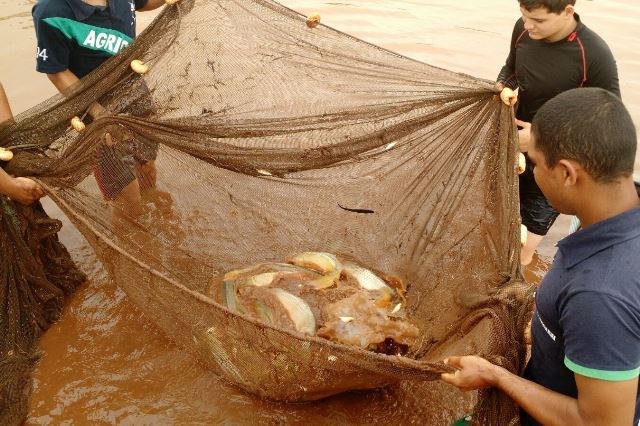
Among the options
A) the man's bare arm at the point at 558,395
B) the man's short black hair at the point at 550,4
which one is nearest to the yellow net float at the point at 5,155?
the man's bare arm at the point at 558,395

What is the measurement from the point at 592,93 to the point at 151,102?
2471mm

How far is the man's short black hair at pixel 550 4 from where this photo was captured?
276cm

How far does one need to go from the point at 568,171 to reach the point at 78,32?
2888 millimetres

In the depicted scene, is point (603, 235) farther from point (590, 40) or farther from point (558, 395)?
point (590, 40)

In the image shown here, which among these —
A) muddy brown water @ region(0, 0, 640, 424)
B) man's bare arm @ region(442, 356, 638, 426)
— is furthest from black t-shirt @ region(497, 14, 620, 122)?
man's bare arm @ region(442, 356, 638, 426)

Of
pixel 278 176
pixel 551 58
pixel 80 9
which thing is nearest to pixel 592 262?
pixel 278 176

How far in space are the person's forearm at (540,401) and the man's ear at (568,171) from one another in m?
0.62

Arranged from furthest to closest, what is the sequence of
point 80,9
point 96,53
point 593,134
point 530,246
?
point 530,246, point 96,53, point 80,9, point 593,134

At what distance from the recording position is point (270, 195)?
3205 mm

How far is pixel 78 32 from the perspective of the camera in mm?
3170

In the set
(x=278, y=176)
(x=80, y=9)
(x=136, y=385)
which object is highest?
(x=80, y=9)

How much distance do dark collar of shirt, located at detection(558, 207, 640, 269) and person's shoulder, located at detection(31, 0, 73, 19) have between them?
2977 mm

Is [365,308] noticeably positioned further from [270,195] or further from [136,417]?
[136,417]

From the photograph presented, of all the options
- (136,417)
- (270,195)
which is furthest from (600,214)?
(136,417)
